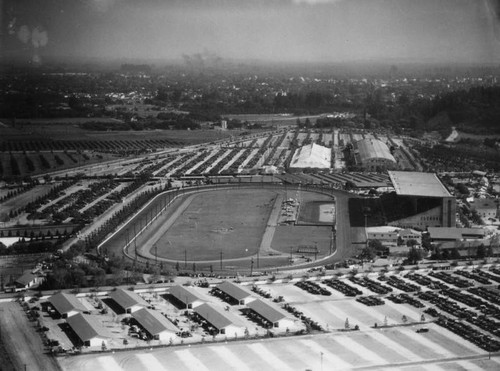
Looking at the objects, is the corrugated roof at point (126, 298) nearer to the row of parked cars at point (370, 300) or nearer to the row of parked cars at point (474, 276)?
the row of parked cars at point (370, 300)

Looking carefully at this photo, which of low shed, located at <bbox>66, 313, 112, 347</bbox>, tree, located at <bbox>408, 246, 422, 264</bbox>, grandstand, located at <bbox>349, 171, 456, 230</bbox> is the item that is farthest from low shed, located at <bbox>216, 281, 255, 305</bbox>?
grandstand, located at <bbox>349, 171, 456, 230</bbox>

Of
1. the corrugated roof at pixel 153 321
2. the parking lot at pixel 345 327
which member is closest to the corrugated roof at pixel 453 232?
the parking lot at pixel 345 327

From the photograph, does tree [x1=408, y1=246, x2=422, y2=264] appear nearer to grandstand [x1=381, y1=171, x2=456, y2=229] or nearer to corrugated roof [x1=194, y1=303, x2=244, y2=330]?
grandstand [x1=381, y1=171, x2=456, y2=229]

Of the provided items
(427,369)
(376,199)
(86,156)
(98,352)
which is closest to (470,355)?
(427,369)

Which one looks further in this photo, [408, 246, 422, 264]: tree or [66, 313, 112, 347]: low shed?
[408, 246, 422, 264]: tree

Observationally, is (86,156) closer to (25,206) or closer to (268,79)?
(25,206)

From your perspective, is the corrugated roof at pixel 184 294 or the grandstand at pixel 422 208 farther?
the grandstand at pixel 422 208
